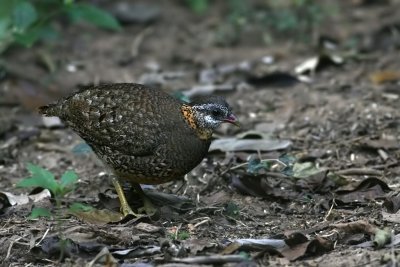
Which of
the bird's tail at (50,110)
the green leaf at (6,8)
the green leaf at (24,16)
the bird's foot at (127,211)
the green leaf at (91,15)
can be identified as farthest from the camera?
the green leaf at (6,8)

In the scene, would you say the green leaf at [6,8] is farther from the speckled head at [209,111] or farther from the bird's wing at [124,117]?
the speckled head at [209,111]

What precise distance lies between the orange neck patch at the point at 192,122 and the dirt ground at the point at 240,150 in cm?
44

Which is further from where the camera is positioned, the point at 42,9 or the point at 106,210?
the point at 42,9

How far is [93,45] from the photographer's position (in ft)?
35.0

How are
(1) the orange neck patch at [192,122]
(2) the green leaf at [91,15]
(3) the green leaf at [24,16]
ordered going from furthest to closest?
(2) the green leaf at [91,15] → (3) the green leaf at [24,16] → (1) the orange neck patch at [192,122]

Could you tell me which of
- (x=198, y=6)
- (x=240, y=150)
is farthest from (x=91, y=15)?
(x=198, y=6)

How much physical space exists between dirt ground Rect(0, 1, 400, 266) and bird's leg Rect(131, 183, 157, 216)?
8cm

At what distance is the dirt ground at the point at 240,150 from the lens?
5102 mm

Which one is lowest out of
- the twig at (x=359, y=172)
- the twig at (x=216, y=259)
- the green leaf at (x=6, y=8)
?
the twig at (x=359, y=172)

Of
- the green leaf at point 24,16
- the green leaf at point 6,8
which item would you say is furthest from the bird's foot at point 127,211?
the green leaf at point 6,8

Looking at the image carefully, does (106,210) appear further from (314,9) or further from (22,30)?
(314,9)

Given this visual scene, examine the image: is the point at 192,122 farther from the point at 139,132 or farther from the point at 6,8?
the point at 6,8

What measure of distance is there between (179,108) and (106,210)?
91 cm

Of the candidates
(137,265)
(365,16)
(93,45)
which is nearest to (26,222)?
(137,265)
